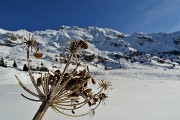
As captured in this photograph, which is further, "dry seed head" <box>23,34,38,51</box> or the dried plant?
"dry seed head" <box>23,34,38,51</box>

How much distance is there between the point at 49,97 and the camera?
6.98 feet

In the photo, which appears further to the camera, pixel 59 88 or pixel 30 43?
pixel 30 43

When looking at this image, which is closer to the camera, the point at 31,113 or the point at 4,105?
the point at 31,113

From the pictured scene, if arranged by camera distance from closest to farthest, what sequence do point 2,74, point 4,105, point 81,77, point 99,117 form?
1. point 81,77
2. point 99,117
3. point 4,105
4. point 2,74

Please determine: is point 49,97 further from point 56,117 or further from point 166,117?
point 166,117

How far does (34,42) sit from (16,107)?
159 inches

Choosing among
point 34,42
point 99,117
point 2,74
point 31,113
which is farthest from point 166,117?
point 2,74

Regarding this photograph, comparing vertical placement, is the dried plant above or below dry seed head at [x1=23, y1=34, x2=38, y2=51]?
below

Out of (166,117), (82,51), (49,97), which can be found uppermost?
(82,51)

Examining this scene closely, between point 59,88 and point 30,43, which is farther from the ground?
point 30,43

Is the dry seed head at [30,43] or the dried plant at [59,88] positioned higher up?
the dry seed head at [30,43]

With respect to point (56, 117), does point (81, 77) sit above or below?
above

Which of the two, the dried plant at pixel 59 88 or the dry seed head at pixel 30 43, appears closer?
the dried plant at pixel 59 88

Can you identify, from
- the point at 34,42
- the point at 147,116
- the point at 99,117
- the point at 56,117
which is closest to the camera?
the point at 34,42
